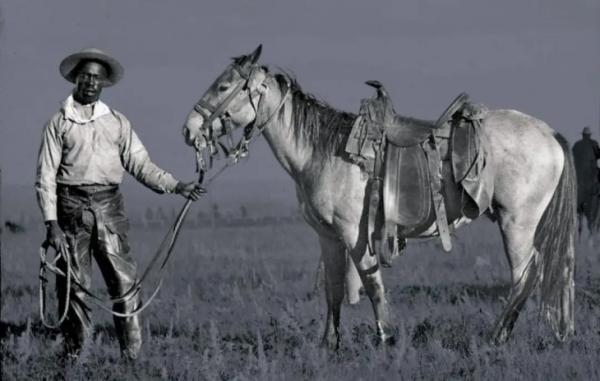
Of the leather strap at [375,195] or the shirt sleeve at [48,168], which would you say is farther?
the leather strap at [375,195]

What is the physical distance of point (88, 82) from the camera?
6828 millimetres

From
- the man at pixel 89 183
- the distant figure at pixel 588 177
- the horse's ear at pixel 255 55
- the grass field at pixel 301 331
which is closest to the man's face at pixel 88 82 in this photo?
the man at pixel 89 183

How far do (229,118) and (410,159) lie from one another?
1530mm

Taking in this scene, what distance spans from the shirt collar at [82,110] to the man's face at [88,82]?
4 cm

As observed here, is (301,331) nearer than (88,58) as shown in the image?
No

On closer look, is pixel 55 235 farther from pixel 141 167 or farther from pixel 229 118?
pixel 229 118

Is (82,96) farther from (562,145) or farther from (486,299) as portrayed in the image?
(486,299)

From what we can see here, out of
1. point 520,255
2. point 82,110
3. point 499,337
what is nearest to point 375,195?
point 520,255

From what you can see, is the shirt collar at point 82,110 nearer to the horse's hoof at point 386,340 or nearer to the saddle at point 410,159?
the saddle at point 410,159

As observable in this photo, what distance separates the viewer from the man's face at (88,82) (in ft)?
22.4

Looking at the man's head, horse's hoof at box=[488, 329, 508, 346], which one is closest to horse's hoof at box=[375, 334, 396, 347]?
horse's hoof at box=[488, 329, 508, 346]

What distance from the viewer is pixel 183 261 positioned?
53.4 ft

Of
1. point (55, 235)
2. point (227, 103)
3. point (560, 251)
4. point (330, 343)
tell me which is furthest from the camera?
point (560, 251)

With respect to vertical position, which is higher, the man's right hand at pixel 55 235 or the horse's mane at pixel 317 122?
the horse's mane at pixel 317 122
